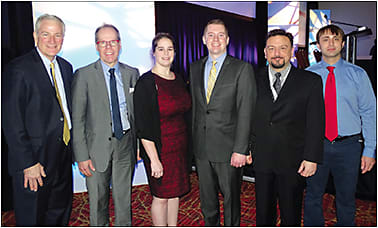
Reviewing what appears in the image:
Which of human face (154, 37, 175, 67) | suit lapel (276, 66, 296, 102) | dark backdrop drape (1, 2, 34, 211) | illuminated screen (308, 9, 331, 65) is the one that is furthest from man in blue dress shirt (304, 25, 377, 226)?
illuminated screen (308, 9, 331, 65)

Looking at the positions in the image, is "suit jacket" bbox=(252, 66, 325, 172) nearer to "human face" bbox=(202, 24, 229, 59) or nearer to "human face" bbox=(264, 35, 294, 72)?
"human face" bbox=(264, 35, 294, 72)

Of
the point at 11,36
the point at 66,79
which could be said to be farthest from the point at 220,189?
the point at 11,36

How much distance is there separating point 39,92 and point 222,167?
1530 mm

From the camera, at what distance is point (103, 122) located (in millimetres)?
2471

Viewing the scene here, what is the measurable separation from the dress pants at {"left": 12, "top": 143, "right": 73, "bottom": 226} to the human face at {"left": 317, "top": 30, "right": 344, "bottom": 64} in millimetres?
2326

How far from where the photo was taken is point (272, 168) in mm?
2354

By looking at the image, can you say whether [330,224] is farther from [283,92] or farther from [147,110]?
[147,110]

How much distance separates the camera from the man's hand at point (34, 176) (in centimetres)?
229

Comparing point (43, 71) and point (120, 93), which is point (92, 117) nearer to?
point (120, 93)

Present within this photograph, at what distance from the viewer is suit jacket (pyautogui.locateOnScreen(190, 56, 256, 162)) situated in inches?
91.7

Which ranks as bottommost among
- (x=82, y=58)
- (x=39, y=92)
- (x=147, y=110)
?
(x=147, y=110)

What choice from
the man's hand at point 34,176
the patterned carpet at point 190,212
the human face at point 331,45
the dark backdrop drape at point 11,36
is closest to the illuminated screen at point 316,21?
the patterned carpet at point 190,212

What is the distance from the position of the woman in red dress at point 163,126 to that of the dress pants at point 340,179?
44.0 inches

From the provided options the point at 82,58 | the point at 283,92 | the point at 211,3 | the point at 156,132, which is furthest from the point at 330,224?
the point at 211,3
